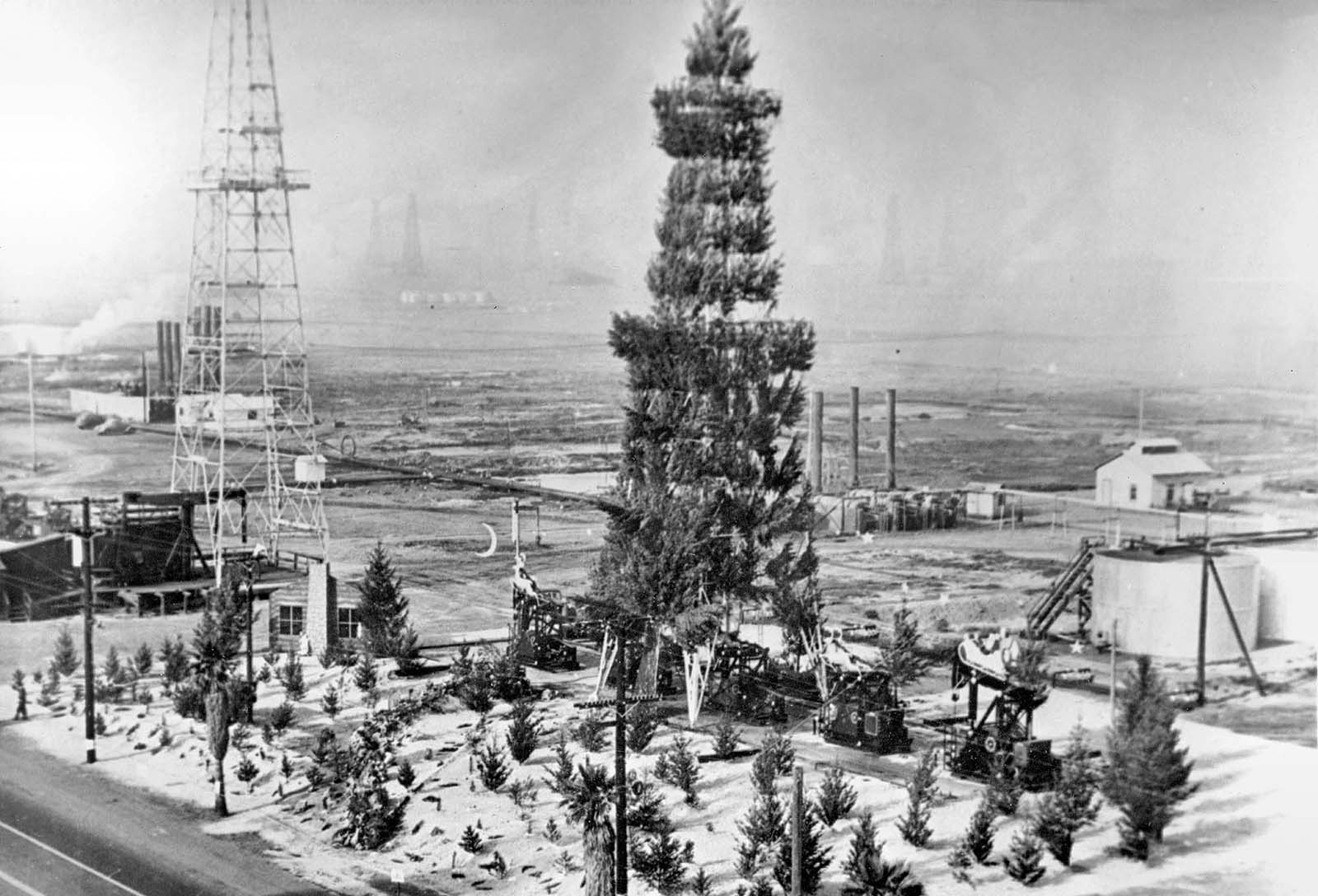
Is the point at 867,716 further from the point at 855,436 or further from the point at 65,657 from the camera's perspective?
the point at 855,436

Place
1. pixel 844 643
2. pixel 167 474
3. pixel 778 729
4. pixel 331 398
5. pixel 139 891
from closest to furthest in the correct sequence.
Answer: pixel 139 891 < pixel 778 729 < pixel 844 643 < pixel 167 474 < pixel 331 398

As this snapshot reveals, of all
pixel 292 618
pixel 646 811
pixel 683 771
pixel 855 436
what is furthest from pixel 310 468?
pixel 855 436

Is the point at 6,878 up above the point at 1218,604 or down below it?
below

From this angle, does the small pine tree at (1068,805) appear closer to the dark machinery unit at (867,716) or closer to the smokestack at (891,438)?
the dark machinery unit at (867,716)

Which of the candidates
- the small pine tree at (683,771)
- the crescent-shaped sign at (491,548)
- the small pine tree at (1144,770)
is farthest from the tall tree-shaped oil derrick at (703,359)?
the crescent-shaped sign at (491,548)

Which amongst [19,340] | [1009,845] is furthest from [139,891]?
[19,340]

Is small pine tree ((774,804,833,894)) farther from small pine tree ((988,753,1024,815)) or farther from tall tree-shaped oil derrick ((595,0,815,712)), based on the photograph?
tall tree-shaped oil derrick ((595,0,815,712))

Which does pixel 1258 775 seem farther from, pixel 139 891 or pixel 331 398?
pixel 331 398
